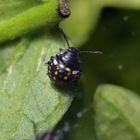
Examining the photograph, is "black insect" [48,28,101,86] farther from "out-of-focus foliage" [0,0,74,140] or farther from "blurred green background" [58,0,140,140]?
"blurred green background" [58,0,140,140]

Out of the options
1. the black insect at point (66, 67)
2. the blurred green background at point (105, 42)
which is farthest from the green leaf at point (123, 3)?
the black insect at point (66, 67)

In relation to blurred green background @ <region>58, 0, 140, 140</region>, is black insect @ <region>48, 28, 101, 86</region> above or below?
above

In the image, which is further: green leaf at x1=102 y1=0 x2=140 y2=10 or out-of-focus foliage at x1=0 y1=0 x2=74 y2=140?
green leaf at x1=102 y1=0 x2=140 y2=10

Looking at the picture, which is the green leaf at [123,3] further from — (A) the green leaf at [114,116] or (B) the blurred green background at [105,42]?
(A) the green leaf at [114,116]

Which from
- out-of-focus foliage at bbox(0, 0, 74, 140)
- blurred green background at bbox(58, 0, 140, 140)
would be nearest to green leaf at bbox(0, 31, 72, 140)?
out-of-focus foliage at bbox(0, 0, 74, 140)

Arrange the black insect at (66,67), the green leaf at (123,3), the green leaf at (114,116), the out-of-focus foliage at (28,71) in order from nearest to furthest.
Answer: the out-of-focus foliage at (28,71), the black insect at (66,67), the green leaf at (114,116), the green leaf at (123,3)

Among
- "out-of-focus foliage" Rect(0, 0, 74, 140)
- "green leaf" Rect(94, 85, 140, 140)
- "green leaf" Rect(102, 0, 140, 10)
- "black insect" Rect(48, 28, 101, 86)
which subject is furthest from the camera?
"green leaf" Rect(102, 0, 140, 10)

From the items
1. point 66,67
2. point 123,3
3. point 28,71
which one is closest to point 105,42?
point 123,3

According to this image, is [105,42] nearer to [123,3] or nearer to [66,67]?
[123,3]
